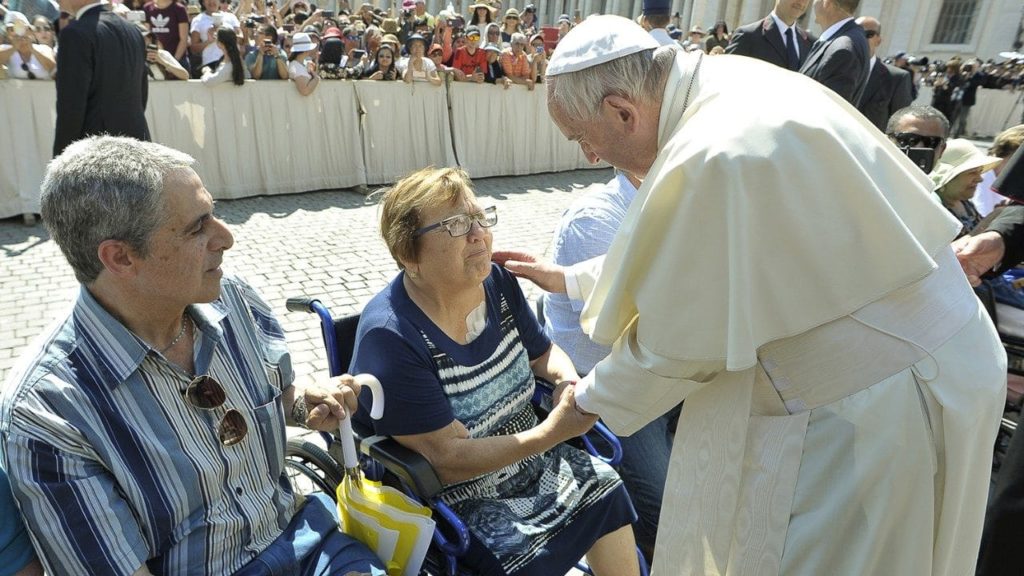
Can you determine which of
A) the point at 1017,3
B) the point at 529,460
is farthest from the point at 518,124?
the point at 1017,3

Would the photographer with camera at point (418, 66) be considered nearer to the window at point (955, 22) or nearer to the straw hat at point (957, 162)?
the straw hat at point (957, 162)

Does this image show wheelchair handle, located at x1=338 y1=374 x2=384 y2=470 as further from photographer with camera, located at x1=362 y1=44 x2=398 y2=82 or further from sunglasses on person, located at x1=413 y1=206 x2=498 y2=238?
photographer with camera, located at x1=362 y1=44 x2=398 y2=82

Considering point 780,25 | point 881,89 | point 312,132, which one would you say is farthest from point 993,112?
point 312,132

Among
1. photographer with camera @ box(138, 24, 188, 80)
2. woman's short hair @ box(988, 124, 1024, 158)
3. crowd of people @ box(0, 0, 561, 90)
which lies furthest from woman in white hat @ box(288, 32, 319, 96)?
woman's short hair @ box(988, 124, 1024, 158)

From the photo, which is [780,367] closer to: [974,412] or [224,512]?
[974,412]

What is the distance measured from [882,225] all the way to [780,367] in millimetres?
375

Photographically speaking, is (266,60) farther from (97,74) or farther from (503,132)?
(503,132)

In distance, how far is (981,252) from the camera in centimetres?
258

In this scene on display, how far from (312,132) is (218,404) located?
23.5 ft

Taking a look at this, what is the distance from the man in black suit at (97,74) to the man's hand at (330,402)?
4.38m

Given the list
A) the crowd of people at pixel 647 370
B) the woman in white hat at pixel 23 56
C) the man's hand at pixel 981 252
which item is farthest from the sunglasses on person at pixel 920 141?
the woman in white hat at pixel 23 56

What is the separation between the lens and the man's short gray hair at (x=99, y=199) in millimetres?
1510

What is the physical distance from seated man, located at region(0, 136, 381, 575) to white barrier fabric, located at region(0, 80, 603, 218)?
6.06 metres

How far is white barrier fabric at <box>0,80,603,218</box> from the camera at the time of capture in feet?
21.2
